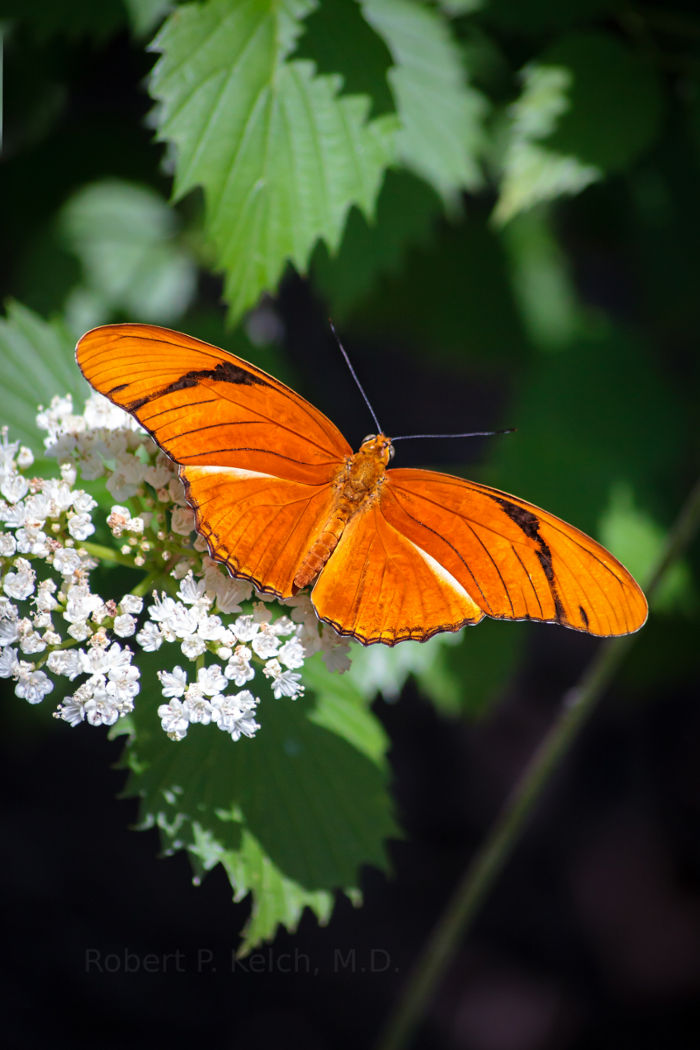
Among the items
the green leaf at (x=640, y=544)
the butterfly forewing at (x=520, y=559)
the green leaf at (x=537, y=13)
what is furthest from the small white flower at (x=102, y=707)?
the green leaf at (x=537, y=13)

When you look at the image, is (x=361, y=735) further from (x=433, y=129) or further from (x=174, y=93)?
(x=433, y=129)

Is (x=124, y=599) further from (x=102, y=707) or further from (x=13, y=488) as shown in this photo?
(x=13, y=488)

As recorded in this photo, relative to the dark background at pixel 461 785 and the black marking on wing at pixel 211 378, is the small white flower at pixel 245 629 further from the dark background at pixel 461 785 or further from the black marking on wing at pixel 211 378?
the dark background at pixel 461 785

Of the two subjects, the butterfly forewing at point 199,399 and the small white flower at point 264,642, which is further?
the small white flower at point 264,642

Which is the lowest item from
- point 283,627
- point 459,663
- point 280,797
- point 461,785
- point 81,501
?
point 461,785

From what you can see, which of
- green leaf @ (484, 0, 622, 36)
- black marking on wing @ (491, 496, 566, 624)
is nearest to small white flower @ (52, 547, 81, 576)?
black marking on wing @ (491, 496, 566, 624)

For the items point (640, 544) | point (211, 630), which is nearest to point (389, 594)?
point (211, 630)

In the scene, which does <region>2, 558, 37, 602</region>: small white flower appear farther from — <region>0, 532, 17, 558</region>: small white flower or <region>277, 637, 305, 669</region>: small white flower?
<region>277, 637, 305, 669</region>: small white flower
